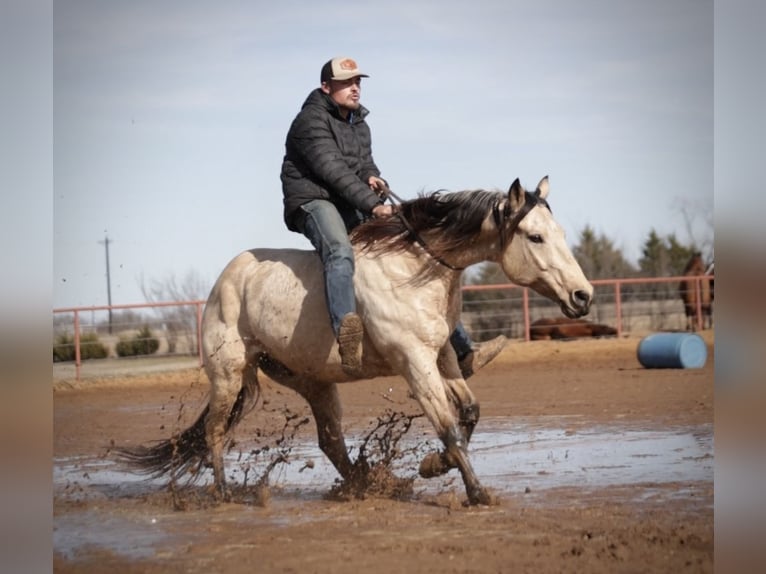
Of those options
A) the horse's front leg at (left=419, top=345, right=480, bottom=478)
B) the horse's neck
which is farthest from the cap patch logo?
the horse's front leg at (left=419, top=345, right=480, bottom=478)

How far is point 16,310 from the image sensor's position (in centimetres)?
508

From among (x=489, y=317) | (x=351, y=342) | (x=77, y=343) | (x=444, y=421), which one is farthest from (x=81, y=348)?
(x=444, y=421)

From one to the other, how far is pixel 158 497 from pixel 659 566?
3749 millimetres

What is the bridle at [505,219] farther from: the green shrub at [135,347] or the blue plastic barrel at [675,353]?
the green shrub at [135,347]

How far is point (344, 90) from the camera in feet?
22.1

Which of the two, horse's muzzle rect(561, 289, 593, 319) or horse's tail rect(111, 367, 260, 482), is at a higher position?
horse's muzzle rect(561, 289, 593, 319)

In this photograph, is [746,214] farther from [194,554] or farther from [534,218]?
[194,554]

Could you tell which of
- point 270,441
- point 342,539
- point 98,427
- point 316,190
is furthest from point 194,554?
point 98,427

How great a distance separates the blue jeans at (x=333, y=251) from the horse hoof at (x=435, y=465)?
0.93 m

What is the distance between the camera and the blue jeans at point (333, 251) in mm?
6219

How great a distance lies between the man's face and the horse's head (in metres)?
1.33

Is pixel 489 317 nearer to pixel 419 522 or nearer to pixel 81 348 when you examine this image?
pixel 81 348

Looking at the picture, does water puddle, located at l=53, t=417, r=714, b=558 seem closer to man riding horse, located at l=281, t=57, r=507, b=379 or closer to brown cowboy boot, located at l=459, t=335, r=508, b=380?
brown cowboy boot, located at l=459, t=335, r=508, b=380

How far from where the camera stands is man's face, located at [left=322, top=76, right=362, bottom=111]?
6727 millimetres
